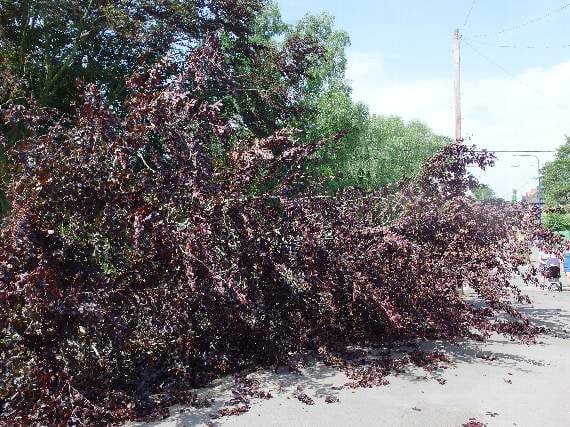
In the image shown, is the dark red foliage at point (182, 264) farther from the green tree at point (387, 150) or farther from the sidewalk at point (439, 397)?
the green tree at point (387, 150)

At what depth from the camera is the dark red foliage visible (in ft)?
15.4

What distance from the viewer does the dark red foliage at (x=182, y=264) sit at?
185 inches

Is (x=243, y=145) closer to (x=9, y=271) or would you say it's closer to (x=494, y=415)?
(x=9, y=271)

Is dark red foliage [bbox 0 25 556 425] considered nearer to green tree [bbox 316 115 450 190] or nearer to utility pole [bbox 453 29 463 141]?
utility pole [bbox 453 29 463 141]

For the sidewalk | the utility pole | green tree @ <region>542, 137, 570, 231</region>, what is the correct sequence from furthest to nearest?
green tree @ <region>542, 137, 570, 231</region>, the utility pole, the sidewalk

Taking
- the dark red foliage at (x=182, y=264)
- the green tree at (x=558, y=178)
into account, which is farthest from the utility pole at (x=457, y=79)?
the green tree at (x=558, y=178)

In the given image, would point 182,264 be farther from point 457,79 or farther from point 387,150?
point 387,150

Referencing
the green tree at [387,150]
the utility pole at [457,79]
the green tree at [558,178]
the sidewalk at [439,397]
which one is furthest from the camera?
the green tree at [558,178]

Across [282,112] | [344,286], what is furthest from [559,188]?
[344,286]

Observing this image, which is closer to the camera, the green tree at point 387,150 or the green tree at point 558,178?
the green tree at point 387,150

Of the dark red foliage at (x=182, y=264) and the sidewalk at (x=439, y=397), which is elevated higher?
the dark red foliage at (x=182, y=264)

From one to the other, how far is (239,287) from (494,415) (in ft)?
9.12

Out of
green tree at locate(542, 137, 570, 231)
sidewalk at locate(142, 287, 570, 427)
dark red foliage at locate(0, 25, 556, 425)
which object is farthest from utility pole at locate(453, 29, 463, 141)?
green tree at locate(542, 137, 570, 231)

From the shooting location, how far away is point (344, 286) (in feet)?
21.3
